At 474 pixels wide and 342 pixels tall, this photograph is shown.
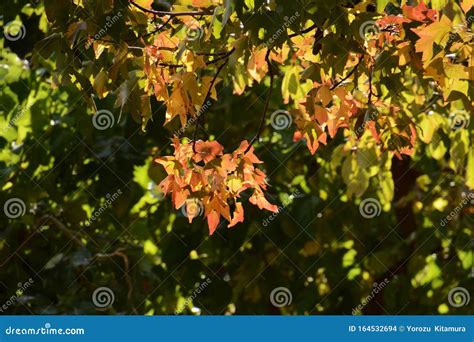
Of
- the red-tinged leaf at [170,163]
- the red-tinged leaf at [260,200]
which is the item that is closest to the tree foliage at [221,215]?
Answer: the red-tinged leaf at [260,200]

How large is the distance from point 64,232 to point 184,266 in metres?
0.71

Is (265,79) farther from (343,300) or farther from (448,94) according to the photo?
(448,94)

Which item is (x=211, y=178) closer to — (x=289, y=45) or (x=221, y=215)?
(x=289, y=45)

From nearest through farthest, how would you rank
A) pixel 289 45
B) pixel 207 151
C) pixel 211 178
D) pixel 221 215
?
1. pixel 211 178
2. pixel 207 151
3. pixel 289 45
4. pixel 221 215

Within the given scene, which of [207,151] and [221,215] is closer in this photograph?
[207,151]

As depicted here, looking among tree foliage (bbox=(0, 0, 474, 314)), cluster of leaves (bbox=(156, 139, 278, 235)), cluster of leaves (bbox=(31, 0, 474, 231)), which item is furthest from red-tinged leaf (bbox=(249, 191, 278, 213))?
tree foliage (bbox=(0, 0, 474, 314))

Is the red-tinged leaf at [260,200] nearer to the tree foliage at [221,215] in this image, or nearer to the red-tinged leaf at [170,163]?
the red-tinged leaf at [170,163]

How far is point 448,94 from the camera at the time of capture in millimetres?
2646

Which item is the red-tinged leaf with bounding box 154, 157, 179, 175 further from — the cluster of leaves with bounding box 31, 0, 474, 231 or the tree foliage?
the tree foliage

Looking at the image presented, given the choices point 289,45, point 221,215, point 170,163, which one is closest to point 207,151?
point 170,163

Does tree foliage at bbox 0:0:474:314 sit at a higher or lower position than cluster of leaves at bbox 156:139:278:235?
lower

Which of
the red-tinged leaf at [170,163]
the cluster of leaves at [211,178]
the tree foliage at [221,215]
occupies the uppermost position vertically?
the red-tinged leaf at [170,163]

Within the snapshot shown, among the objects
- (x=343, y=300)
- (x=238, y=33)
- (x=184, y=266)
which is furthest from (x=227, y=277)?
(x=238, y=33)

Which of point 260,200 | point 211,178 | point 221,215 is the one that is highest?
point 211,178
